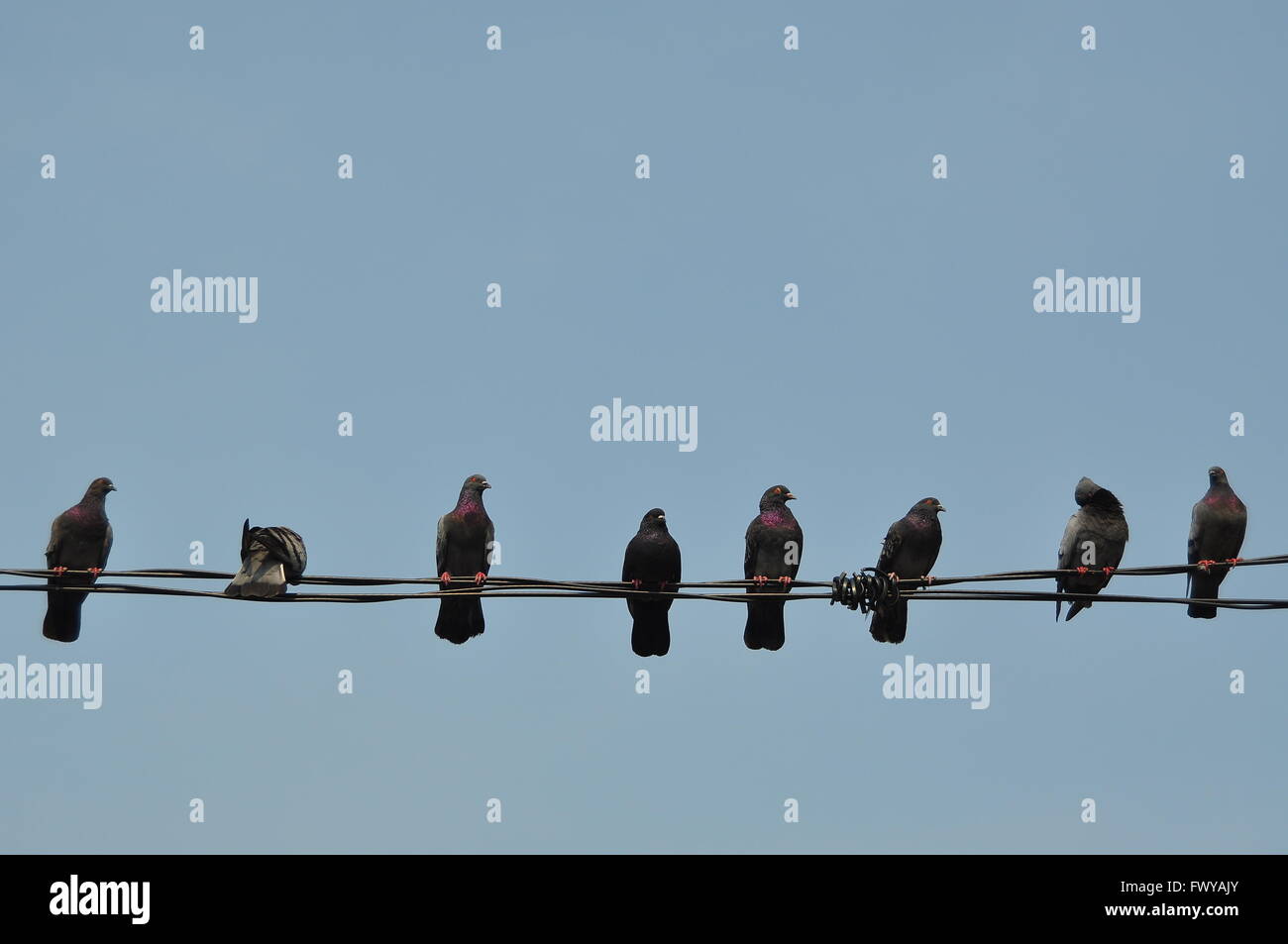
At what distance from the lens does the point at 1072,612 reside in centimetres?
1405

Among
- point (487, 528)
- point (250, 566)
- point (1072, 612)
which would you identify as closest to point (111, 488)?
point (487, 528)

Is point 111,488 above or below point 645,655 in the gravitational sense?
above

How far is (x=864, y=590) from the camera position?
10.5 metres

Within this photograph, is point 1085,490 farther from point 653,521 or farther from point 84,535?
point 84,535

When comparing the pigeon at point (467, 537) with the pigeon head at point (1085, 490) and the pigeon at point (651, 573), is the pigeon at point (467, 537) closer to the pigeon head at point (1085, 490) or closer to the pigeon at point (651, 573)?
the pigeon at point (651, 573)

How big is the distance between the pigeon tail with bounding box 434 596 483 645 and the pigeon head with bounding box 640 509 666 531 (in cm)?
157

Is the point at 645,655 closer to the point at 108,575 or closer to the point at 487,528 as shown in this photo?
the point at 487,528

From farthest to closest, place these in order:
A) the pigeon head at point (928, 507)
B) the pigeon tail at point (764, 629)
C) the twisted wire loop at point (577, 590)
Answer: the pigeon head at point (928, 507), the pigeon tail at point (764, 629), the twisted wire loop at point (577, 590)

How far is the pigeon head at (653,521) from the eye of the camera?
14570mm

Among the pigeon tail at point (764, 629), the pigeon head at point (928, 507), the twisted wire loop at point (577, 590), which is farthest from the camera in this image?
the pigeon head at point (928, 507)

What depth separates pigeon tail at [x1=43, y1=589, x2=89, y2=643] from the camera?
1300 cm

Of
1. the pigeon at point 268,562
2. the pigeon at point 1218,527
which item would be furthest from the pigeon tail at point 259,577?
the pigeon at point 1218,527

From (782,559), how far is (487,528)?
8.62ft

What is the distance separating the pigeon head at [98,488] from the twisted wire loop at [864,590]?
739 cm
